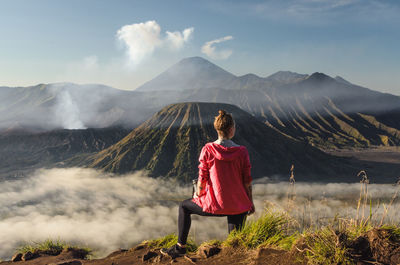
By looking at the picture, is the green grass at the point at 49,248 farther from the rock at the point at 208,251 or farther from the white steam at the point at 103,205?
the white steam at the point at 103,205

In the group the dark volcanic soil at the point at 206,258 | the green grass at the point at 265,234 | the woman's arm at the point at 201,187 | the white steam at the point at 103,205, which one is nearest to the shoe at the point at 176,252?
the dark volcanic soil at the point at 206,258

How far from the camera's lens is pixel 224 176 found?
448 centimetres

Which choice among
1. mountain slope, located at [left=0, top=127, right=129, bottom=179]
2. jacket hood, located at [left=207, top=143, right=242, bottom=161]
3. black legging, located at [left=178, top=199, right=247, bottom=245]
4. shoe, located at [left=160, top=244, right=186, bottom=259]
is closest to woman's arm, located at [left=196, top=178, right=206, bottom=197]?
black legging, located at [left=178, top=199, right=247, bottom=245]

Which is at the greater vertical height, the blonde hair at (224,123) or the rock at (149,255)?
the blonde hair at (224,123)

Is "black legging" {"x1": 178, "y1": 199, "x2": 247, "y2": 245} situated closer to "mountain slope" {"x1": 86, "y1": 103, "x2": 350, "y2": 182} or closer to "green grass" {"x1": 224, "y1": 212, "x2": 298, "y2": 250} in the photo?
"green grass" {"x1": 224, "y1": 212, "x2": 298, "y2": 250}

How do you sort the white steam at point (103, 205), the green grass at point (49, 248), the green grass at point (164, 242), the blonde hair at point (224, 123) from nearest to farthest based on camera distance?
the blonde hair at point (224, 123)
the green grass at point (164, 242)
the green grass at point (49, 248)
the white steam at point (103, 205)

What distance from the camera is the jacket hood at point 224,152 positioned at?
436cm

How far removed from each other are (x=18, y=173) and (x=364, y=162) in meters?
182

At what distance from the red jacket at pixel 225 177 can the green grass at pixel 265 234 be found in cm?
52

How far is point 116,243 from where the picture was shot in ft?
365

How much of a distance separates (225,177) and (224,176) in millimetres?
21

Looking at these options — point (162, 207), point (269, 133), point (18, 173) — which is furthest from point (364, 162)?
point (18, 173)

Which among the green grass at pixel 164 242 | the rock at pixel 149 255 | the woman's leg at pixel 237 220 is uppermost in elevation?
the woman's leg at pixel 237 220

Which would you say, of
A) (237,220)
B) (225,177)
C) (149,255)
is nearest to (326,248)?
(237,220)
